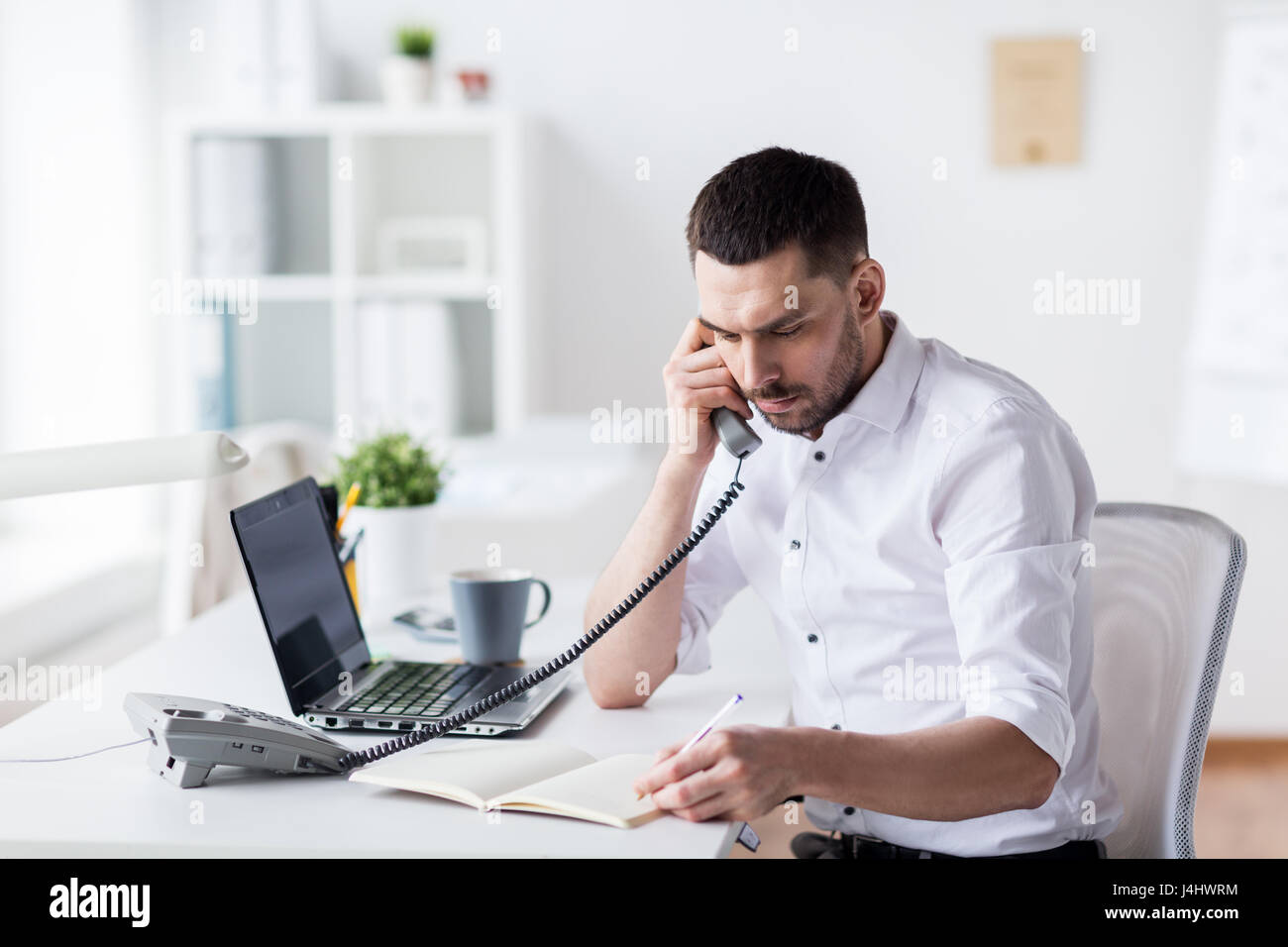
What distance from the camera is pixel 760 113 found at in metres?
3.28

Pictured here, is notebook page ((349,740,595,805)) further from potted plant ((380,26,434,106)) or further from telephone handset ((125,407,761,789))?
potted plant ((380,26,434,106))

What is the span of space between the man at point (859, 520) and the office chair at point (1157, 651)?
0.05 metres

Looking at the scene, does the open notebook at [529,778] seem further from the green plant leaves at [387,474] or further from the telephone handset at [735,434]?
the green plant leaves at [387,474]

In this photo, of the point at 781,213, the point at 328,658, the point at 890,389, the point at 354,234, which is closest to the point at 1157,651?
the point at 890,389

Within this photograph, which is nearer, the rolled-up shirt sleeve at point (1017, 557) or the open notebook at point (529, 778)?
the open notebook at point (529, 778)

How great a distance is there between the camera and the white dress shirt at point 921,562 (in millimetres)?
1237

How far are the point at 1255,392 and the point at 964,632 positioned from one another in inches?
91.3

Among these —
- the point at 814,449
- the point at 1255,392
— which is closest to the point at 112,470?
the point at 814,449

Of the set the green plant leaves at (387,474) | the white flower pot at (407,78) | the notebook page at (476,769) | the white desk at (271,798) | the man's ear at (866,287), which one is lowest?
the white desk at (271,798)

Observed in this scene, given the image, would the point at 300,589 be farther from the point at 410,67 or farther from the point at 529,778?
the point at 410,67

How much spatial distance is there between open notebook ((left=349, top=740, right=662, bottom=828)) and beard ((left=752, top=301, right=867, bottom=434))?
16.8 inches

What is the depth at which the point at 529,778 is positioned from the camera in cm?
113

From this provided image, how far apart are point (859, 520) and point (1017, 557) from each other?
0.23 m

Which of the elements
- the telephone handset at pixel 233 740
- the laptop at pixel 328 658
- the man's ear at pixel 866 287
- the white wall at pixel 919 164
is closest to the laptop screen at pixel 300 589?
the laptop at pixel 328 658
